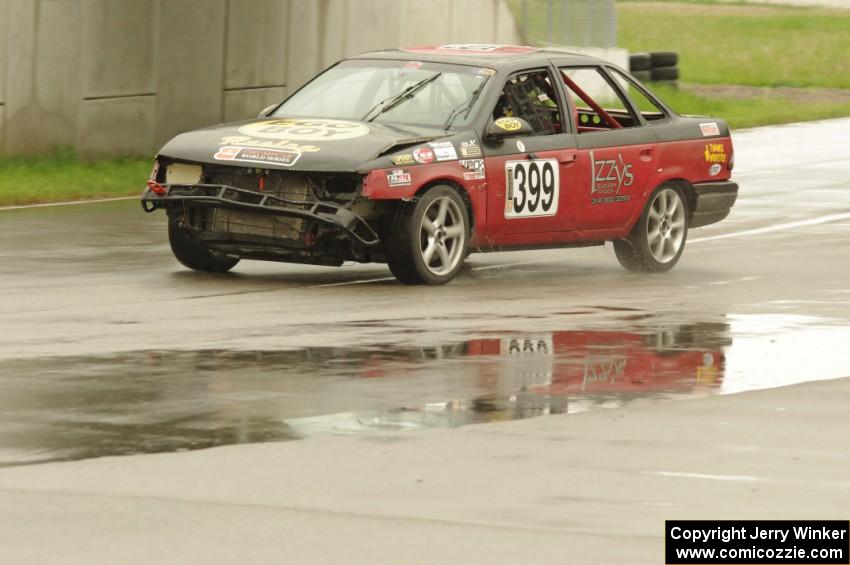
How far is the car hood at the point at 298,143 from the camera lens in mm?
12758

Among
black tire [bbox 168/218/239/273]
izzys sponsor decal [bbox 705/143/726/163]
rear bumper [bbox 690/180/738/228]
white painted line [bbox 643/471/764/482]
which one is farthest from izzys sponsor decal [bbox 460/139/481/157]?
white painted line [bbox 643/471/764/482]

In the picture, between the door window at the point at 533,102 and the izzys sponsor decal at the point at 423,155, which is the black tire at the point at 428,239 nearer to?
the izzys sponsor decal at the point at 423,155

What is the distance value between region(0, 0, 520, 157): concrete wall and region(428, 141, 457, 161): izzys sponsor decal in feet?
30.2

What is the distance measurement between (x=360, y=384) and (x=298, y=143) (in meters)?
3.86

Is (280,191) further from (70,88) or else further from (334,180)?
(70,88)

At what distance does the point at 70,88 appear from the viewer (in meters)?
22.2

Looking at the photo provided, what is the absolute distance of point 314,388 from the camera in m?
9.24

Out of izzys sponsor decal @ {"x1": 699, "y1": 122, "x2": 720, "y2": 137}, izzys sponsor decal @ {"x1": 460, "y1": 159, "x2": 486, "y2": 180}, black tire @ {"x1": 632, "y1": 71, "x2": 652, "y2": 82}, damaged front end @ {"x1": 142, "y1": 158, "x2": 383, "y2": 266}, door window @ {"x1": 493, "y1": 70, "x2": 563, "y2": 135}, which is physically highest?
black tire @ {"x1": 632, "y1": 71, "x2": 652, "y2": 82}

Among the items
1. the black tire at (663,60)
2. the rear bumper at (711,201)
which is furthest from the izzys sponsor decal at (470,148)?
the black tire at (663,60)

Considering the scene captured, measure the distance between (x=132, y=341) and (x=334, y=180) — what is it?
103 inches

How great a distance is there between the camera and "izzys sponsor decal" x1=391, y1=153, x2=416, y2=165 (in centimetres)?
1284

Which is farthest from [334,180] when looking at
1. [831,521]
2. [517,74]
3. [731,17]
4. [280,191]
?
[731,17]

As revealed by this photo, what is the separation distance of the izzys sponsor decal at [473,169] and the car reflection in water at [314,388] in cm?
236

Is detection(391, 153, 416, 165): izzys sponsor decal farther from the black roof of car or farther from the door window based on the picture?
the black roof of car
